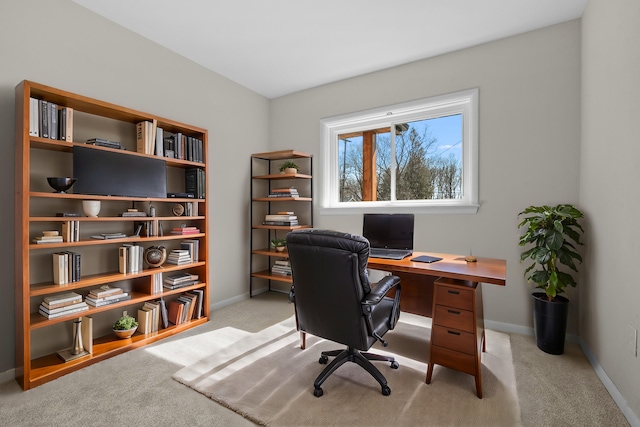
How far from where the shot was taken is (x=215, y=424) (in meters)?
1.65

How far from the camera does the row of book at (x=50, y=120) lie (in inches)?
79.0

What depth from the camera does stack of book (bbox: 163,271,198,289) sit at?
293 centimetres

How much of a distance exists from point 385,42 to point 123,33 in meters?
2.46

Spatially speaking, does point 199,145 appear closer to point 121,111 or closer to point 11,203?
point 121,111

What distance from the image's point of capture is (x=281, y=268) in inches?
158

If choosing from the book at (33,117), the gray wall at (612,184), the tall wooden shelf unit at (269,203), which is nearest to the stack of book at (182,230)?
the tall wooden shelf unit at (269,203)

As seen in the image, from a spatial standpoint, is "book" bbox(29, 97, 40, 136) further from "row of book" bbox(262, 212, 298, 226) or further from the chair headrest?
"row of book" bbox(262, 212, 298, 226)

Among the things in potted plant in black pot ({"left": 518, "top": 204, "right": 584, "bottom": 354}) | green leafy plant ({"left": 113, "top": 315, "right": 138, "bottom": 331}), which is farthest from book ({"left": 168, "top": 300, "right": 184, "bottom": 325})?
potted plant in black pot ({"left": 518, "top": 204, "right": 584, "bottom": 354})

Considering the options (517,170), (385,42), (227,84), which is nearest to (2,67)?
(227,84)

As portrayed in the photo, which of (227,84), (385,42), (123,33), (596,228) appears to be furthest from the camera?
(227,84)

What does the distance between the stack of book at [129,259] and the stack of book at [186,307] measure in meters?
0.55

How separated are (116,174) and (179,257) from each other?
0.96 metres

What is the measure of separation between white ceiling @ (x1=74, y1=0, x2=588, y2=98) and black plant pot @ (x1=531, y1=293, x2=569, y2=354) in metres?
2.44

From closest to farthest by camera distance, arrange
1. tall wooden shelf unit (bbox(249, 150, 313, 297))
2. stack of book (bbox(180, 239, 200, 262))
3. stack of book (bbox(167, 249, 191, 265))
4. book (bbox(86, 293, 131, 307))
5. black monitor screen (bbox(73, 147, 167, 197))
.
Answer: black monitor screen (bbox(73, 147, 167, 197)) < book (bbox(86, 293, 131, 307)) < stack of book (bbox(167, 249, 191, 265)) < stack of book (bbox(180, 239, 200, 262)) < tall wooden shelf unit (bbox(249, 150, 313, 297))
